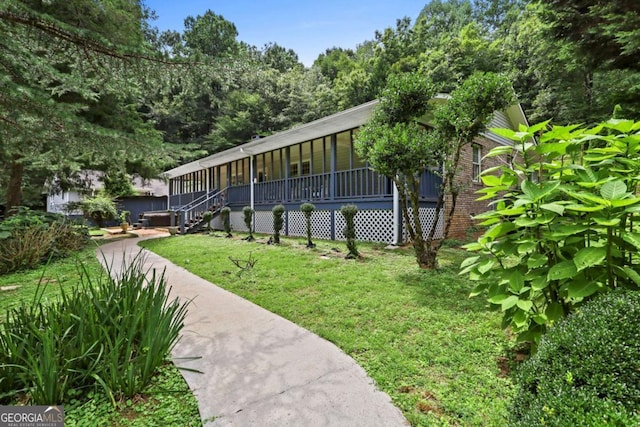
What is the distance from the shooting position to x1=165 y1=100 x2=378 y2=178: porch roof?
29.2ft

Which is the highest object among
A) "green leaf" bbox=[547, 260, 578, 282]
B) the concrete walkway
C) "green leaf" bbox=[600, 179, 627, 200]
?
"green leaf" bbox=[600, 179, 627, 200]

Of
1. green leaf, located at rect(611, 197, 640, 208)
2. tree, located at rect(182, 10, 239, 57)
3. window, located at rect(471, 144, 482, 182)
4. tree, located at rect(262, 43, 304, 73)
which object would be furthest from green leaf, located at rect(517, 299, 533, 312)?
tree, located at rect(182, 10, 239, 57)

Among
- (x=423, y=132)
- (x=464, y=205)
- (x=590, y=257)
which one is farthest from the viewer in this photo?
(x=464, y=205)

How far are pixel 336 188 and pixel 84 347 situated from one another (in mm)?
8958

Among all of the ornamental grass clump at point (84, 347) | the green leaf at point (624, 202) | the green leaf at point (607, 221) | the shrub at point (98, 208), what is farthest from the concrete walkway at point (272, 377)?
the shrub at point (98, 208)

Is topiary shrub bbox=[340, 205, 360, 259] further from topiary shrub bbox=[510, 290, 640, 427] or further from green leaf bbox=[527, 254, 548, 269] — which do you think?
topiary shrub bbox=[510, 290, 640, 427]

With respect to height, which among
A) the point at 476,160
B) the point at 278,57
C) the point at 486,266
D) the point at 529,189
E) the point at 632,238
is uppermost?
the point at 278,57

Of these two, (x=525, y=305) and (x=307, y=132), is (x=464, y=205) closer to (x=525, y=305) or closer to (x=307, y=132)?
(x=307, y=132)

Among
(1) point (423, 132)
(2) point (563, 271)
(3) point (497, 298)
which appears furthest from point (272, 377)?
(1) point (423, 132)

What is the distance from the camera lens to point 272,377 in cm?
258

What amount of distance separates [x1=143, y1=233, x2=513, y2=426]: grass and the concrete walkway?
19 centimetres

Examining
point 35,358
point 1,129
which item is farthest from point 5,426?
point 1,129

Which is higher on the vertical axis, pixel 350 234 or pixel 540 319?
pixel 350 234

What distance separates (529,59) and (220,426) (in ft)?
91.5
